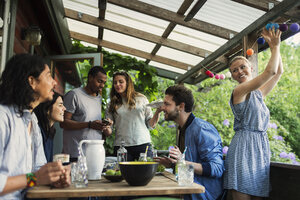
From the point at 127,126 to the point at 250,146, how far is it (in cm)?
124

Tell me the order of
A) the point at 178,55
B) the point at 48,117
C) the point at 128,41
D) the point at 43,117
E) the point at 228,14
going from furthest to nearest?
the point at 128,41 → the point at 178,55 → the point at 228,14 → the point at 48,117 → the point at 43,117

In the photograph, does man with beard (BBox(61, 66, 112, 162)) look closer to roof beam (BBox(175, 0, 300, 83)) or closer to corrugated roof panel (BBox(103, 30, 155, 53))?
roof beam (BBox(175, 0, 300, 83))

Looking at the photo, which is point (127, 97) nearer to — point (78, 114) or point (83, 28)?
point (78, 114)

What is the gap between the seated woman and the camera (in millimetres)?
2061

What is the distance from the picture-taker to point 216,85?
10172 millimetres

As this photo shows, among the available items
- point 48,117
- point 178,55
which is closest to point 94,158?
point 48,117

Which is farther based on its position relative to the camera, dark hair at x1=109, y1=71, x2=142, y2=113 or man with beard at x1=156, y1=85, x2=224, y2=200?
dark hair at x1=109, y1=71, x2=142, y2=113

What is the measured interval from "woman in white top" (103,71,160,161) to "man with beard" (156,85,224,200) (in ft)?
1.91

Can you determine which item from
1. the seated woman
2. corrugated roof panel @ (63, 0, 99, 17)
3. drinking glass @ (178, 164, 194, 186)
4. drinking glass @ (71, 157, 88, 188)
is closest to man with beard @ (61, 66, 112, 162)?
the seated woman

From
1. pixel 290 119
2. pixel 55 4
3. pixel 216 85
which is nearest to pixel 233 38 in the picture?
pixel 55 4

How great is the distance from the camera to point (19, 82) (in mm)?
1419

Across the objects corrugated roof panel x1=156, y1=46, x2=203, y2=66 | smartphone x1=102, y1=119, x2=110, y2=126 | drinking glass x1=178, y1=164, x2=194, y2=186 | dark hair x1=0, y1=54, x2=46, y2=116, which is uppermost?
corrugated roof panel x1=156, y1=46, x2=203, y2=66

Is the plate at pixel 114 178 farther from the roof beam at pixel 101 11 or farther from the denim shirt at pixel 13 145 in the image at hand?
the roof beam at pixel 101 11

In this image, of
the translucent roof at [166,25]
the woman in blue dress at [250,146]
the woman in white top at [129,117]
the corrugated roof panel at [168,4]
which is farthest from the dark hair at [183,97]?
the corrugated roof panel at [168,4]
